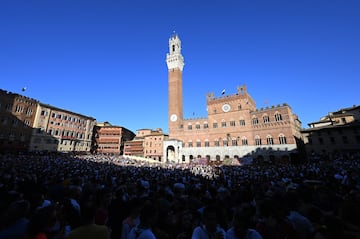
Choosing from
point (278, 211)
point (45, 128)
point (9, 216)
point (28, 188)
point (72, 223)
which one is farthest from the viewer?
point (45, 128)

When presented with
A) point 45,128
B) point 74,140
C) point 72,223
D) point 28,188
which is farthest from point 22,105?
point 72,223

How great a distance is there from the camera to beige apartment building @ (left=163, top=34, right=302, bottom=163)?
34375 millimetres

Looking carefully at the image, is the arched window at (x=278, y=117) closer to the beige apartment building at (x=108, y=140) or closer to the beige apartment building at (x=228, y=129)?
the beige apartment building at (x=228, y=129)

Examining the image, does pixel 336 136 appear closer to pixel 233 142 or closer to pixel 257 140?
pixel 257 140

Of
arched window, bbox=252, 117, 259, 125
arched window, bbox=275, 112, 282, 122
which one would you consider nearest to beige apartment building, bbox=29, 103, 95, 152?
arched window, bbox=252, 117, 259, 125

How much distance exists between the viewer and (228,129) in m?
41.1

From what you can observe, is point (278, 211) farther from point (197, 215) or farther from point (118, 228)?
point (118, 228)

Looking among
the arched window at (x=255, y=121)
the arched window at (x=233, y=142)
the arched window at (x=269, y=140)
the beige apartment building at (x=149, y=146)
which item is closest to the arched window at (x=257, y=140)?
the arched window at (x=269, y=140)

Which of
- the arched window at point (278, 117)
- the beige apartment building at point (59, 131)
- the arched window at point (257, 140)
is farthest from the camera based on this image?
the beige apartment building at point (59, 131)

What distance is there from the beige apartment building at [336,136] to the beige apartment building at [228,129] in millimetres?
2672

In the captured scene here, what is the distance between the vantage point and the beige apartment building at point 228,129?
3438 centimetres

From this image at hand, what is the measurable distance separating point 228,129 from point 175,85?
21.1m

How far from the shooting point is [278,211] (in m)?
2.82

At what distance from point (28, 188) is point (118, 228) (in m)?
3.92
